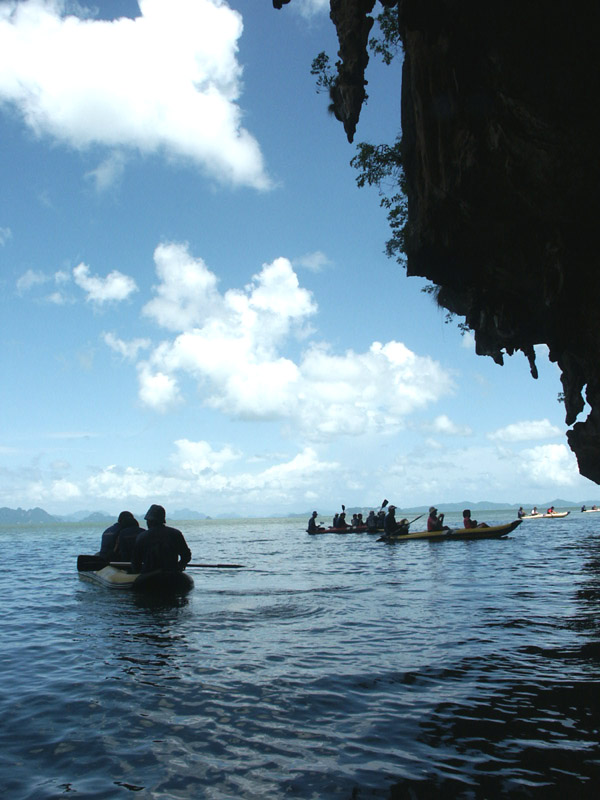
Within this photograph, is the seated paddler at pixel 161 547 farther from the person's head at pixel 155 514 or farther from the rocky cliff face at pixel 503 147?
the rocky cliff face at pixel 503 147

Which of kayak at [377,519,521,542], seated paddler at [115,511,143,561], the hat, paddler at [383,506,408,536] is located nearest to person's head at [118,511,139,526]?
seated paddler at [115,511,143,561]

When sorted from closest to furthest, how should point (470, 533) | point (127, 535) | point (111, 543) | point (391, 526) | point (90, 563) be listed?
point (127, 535), point (111, 543), point (90, 563), point (470, 533), point (391, 526)

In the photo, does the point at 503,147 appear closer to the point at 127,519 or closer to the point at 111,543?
the point at 127,519

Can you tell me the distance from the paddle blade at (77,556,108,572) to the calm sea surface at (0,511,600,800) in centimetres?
452

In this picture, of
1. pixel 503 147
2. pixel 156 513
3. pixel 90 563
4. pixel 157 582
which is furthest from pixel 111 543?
pixel 503 147

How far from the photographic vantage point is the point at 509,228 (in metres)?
16.8

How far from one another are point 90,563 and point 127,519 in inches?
119

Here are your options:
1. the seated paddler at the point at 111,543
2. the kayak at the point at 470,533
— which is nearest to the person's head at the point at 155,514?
the seated paddler at the point at 111,543

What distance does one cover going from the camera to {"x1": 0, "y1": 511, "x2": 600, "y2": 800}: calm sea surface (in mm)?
4234

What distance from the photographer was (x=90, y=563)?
17594 mm

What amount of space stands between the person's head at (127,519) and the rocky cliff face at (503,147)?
41.5 feet

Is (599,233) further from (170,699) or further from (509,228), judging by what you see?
(170,699)

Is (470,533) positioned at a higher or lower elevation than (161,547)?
lower

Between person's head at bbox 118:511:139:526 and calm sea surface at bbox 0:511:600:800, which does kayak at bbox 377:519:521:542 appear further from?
person's head at bbox 118:511:139:526
